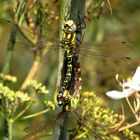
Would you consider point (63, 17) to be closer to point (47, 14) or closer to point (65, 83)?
point (65, 83)

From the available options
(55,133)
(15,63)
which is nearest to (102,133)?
(55,133)

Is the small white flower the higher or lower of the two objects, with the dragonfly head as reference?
lower

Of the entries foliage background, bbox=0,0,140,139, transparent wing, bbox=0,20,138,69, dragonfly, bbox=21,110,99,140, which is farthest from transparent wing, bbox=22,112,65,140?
foliage background, bbox=0,0,140,139

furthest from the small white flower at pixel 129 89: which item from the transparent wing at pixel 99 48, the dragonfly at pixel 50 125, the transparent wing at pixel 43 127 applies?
the transparent wing at pixel 43 127

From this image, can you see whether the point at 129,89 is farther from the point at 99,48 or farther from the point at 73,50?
the point at 73,50

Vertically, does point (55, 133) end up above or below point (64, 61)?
below

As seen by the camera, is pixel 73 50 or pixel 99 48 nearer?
pixel 73 50

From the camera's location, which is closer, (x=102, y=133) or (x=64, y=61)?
(x=64, y=61)

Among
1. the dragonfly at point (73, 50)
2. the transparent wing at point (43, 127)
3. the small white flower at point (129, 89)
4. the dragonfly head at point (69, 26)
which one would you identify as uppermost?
the dragonfly head at point (69, 26)

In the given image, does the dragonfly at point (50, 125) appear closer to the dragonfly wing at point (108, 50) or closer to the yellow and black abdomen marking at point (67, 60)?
the yellow and black abdomen marking at point (67, 60)

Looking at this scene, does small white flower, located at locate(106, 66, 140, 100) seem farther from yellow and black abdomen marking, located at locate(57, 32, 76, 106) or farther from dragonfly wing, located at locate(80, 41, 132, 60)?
yellow and black abdomen marking, located at locate(57, 32, 76, 106)

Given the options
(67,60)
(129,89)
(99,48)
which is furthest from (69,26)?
(129,89)
